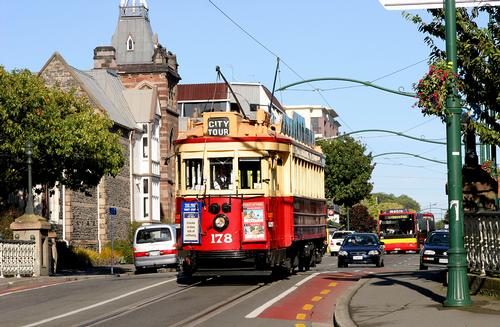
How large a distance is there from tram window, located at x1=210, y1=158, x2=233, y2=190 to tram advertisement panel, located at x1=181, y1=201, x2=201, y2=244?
0.70 metres

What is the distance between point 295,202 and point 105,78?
1934 inches

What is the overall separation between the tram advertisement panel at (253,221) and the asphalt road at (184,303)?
1226mm

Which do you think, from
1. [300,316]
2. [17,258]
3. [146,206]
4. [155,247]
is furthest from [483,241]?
[146,206]

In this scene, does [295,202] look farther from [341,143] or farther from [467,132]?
[341,143]

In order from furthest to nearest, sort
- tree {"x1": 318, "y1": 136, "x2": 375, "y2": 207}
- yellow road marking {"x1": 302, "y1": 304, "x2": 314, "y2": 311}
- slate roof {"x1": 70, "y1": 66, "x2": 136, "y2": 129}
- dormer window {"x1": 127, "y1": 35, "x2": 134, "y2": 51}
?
tree {"x1": 318, "y1": 136, "x2": 375, "y2": 207}
dormer window {"x1": 127, "y1": 35, "x2": 134, "y2": 51}
slate roof {"x1": 70, "y1": 66, "x2": 136, "y2": 129}
yellow road marking {"x1": 302, "y1": 304, "x2": 314, "y2": 311}

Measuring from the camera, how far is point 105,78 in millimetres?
73312

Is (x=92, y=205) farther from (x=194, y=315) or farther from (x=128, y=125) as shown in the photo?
(x=194, y=315)

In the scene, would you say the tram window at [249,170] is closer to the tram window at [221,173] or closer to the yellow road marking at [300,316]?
the tram window at [221,173]

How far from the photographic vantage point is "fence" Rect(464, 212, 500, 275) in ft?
60.6

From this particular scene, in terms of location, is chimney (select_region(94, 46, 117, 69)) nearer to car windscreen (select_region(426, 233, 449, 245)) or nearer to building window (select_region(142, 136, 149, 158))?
building window (select_region(142, 136, 149, 158))

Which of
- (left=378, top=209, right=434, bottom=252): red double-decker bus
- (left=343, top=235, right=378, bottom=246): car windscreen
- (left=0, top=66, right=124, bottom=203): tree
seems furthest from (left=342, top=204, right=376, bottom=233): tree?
(left=0, top=66, right=124, bottom=203): tree

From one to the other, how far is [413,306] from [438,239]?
1828 centimetres

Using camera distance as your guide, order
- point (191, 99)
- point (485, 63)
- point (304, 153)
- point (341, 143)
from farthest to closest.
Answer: point (191, 99) → point (341, 143) → point (304, 153) → point (485, 63)

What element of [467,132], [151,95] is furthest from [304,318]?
[151,95]
